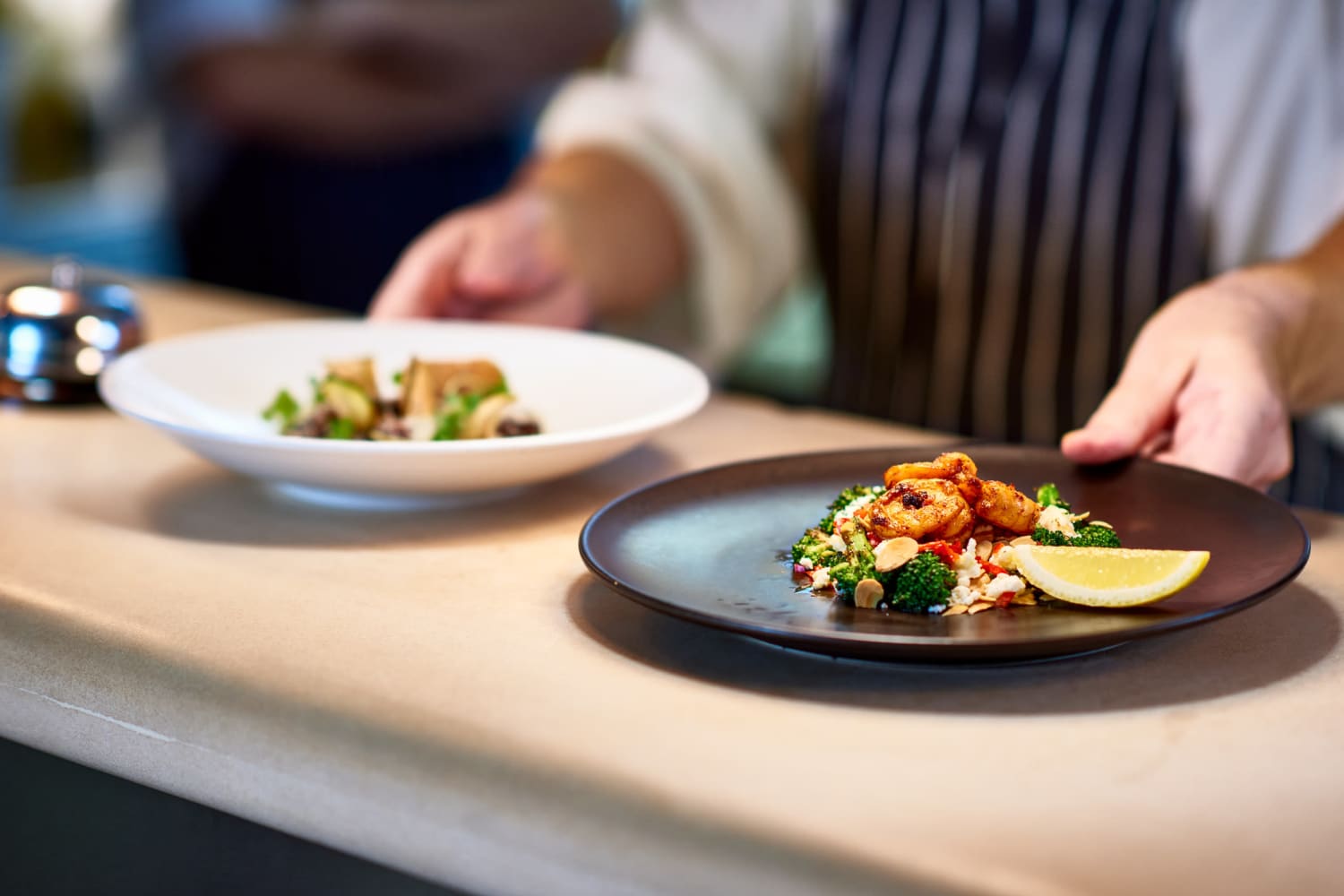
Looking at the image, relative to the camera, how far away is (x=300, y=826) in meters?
0.73

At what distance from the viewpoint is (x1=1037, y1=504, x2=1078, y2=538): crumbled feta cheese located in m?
0.82

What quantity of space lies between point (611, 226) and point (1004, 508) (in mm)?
1114

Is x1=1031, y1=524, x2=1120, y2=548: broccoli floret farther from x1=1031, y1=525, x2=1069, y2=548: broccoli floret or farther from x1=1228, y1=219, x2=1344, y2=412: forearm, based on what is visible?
x1=1228, y1=219, x2=1344, y2=412: forearm

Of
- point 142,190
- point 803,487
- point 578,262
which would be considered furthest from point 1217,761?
point 142,190

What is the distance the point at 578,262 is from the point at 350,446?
0.84m

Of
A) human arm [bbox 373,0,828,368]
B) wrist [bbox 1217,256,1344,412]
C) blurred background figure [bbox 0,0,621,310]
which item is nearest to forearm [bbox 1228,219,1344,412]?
wrist [bbox 1217,256,1344,412]

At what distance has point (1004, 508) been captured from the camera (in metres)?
0.81

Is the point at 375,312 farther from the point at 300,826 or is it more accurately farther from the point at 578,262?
the point at 300,826

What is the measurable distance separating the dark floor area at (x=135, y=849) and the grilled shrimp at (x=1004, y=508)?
358 mm

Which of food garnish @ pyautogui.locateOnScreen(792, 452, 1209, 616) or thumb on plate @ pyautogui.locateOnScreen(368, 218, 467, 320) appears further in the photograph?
thumb on plate @ pyautogui.locateOnScreen(368, 218, 467, 320)

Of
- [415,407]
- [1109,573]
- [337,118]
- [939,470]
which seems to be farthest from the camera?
[337,118]

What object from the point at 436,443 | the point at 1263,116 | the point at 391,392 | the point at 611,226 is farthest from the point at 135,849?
the point at 1263,116

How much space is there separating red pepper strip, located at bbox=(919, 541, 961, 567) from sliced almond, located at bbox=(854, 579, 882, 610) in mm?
37

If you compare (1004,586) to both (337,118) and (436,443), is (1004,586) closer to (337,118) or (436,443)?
(436,443)
